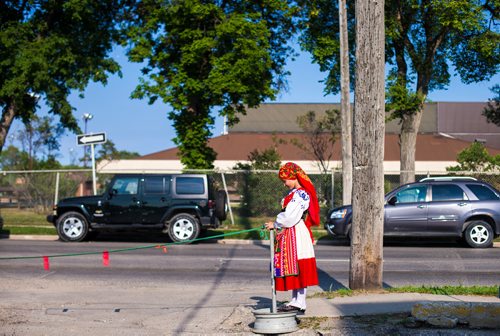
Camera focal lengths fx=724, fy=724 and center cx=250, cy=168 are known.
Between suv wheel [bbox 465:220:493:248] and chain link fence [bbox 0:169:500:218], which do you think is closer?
suv wheel [bbox 465:220:493:248]

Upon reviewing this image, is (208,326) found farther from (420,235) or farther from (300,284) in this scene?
(420,235)

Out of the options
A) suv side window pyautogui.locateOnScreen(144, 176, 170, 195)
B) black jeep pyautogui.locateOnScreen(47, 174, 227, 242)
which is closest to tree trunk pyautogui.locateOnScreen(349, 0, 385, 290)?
black jeep pyautogui.locateOnScreen(47, 174, 227, 242)

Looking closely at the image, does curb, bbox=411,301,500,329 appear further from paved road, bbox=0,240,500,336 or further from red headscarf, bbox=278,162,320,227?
paved road, bbox=0,240,500,336

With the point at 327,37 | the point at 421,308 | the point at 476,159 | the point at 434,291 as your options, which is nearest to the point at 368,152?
the point at 434,291

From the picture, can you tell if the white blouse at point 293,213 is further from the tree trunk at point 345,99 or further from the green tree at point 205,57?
the green tree at point 205,57

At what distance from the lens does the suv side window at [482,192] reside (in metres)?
18.5

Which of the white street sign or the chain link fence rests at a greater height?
the white street sign

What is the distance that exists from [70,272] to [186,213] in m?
6.42

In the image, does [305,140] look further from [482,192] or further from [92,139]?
[482,192]

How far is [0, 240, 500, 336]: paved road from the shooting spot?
8.61 metres

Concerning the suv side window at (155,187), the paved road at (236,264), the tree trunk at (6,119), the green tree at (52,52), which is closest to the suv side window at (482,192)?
the paved road at (236,264)

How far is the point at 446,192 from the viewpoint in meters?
18.8

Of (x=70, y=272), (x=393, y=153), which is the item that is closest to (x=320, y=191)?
(x=70, y=272)

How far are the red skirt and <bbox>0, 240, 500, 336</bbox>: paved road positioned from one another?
0.64 meters
